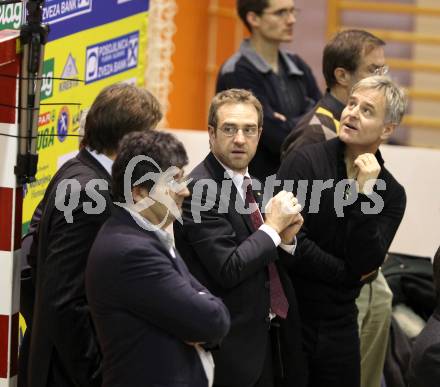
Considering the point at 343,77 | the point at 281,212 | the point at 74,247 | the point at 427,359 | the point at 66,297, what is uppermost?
the point at 343,77

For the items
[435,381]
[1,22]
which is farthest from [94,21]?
[435,381]

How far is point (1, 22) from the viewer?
11.1 feet

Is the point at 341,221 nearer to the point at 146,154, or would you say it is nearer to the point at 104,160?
the point at 104,160

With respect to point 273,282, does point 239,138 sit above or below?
above

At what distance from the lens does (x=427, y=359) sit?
298 cm

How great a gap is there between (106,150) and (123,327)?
0.67 metres

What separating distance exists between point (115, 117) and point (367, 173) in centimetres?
94

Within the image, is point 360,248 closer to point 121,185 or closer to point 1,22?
point 121,185

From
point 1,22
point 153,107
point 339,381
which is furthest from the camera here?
point 339,381

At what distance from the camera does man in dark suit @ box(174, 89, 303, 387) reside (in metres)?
3.15

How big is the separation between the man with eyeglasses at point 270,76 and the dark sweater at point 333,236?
3.46 ft

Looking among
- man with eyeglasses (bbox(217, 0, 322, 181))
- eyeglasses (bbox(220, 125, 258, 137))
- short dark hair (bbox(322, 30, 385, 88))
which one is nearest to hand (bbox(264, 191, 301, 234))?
eyeglasses (bbox(220, 125, 258, 137))

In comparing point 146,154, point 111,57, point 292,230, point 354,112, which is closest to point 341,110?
point 354,112

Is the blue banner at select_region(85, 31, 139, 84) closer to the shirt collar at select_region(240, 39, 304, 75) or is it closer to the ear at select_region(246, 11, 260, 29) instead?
the shirt collar at select_region(240, 39, 304, 75)
